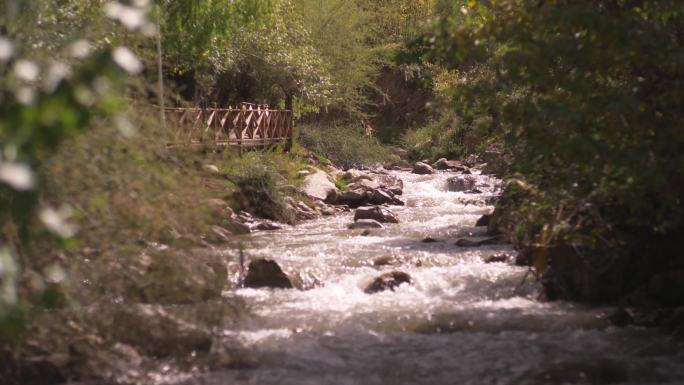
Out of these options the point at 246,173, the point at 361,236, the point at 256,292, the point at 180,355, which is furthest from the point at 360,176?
the point at 180,355

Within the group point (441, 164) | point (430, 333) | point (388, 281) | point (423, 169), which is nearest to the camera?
point (430, 333)

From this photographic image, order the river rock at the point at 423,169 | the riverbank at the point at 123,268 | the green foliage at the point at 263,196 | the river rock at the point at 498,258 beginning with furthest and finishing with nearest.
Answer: the river rock at the point at 423,169
the green foliage at the point at 263,196
the river rock at the point at 498,258
the riverbank at the point at 123,268

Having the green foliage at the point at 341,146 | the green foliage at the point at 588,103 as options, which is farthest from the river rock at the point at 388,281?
the green foliage at the point at 341,146

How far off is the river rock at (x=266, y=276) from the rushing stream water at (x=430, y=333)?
0.65ft

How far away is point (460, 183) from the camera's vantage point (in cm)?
2128

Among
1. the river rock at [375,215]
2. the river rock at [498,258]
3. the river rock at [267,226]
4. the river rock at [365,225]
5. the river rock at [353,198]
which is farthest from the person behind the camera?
the river rock at [353,198]

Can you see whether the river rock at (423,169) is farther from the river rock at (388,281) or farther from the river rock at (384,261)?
the river rock at (388,281)

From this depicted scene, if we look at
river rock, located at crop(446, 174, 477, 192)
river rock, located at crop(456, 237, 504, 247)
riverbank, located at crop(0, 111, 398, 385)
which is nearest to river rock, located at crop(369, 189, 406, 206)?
river rock, located at crop(446, 174, 477, 192)

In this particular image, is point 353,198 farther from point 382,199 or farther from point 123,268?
point 123,268

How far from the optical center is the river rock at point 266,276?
9.77 metres

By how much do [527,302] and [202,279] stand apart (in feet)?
12.8

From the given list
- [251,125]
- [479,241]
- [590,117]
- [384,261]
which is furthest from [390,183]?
[590,117]

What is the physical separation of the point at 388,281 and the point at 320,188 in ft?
29.0

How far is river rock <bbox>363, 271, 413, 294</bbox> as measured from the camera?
9617 mm
